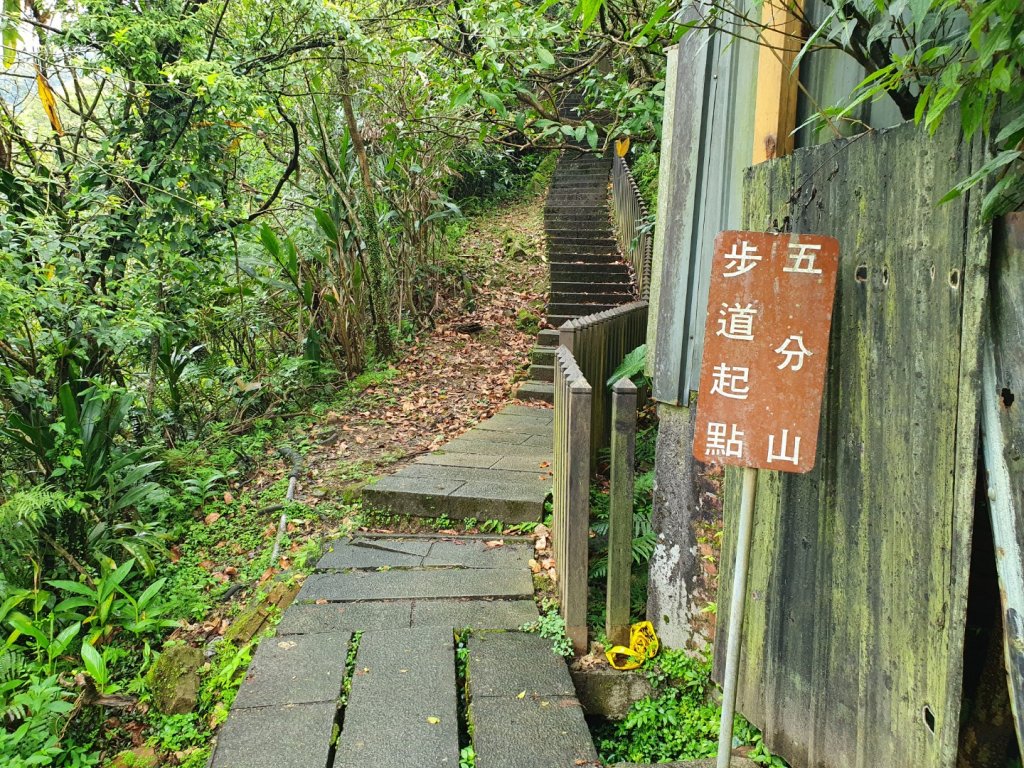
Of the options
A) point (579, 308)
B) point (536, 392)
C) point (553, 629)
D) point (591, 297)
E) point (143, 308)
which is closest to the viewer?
point (553, 629)

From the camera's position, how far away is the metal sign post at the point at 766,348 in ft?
5.60

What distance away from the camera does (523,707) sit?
239 cm

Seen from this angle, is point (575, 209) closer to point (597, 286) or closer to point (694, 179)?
point (597, 286)

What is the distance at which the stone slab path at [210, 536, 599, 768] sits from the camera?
2.18 metres

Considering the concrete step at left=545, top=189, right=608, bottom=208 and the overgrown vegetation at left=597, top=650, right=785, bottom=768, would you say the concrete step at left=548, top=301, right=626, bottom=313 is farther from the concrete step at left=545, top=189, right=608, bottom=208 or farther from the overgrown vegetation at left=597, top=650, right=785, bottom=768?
the overgrown vegetation at left=597, top=650, right=785, bottom=768

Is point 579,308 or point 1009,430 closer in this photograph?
point 1009,430

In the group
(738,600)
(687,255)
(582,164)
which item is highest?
(582,164)

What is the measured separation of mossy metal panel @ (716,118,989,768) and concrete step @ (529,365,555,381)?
5.09 metres

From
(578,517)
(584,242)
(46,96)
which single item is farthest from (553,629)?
(584,242)

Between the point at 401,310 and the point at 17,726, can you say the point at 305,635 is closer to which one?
the point at 17,726

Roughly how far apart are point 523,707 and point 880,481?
62.1 inches

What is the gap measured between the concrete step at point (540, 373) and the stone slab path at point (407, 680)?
391cm

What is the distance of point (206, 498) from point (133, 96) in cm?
284

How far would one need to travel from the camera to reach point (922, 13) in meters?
1.01
